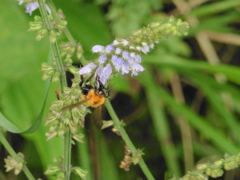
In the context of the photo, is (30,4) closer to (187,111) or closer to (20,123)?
(20,123)

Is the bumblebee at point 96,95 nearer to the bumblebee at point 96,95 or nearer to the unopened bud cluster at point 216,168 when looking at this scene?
the bumblebee at point 96,95

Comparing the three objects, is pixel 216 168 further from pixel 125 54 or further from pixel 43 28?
pixel 43 28

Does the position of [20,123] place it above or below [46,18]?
below

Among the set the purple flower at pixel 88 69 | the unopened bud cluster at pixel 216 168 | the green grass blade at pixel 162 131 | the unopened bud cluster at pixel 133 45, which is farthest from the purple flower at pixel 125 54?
the green grass blade at pixel 162 131

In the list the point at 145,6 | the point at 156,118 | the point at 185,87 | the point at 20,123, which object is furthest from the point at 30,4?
the point at 185,87

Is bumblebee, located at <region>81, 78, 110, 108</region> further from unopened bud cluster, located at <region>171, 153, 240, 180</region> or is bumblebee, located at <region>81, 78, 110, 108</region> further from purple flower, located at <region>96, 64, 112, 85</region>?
unopened bud cluster, located at <region>171, 153, 240, 180</region>

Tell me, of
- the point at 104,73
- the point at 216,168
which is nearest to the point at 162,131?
the point at 216,168
